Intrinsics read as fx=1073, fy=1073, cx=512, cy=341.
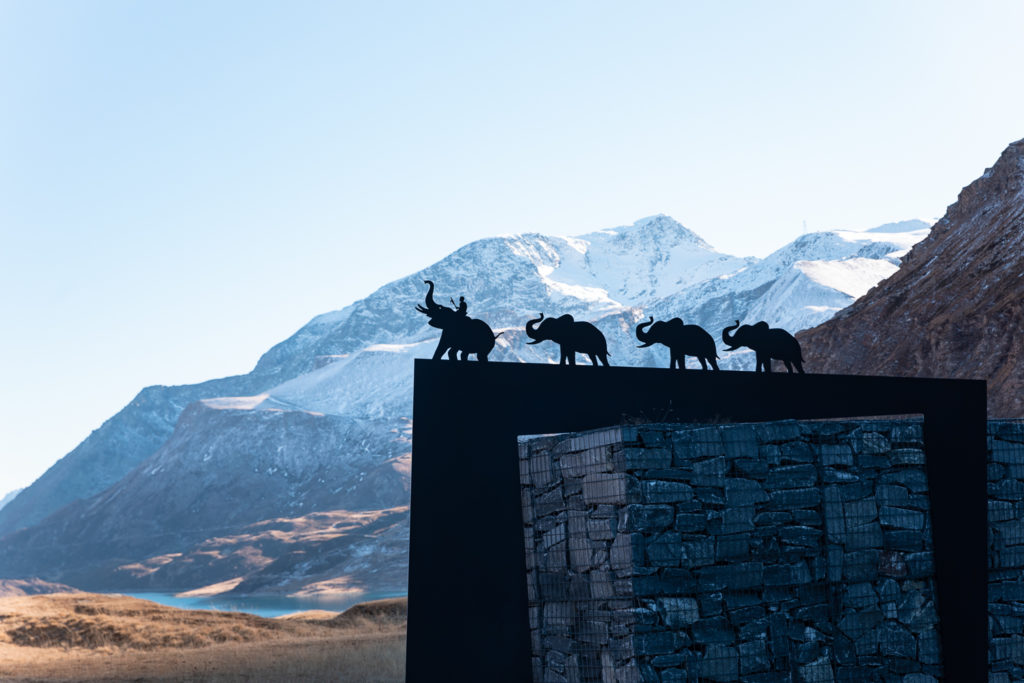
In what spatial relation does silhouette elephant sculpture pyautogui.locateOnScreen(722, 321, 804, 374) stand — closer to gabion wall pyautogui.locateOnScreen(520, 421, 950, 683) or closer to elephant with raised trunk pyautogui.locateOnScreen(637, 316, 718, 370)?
elephant with raised trunk pyautogui.locateOnScreen(637, 316, 718, 370)

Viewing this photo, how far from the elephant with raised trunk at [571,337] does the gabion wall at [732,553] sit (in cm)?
204

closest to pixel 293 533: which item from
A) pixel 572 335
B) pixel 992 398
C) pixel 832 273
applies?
pixel 832 273

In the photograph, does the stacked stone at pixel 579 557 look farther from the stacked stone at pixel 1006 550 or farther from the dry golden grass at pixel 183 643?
the dry golden grass at pixel 183 643

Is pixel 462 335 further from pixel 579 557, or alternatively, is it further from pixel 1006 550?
pixel 1006 550

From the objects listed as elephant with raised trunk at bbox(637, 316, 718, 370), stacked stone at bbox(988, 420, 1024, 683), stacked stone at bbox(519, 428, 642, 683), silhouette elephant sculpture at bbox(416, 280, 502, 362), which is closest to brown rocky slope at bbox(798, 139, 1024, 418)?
stacked stone at bbox(988, 420, 1024, 683)

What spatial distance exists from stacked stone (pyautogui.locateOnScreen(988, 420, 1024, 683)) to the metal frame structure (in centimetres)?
38

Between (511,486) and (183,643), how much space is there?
21.4 metres

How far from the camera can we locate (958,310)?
44.2m

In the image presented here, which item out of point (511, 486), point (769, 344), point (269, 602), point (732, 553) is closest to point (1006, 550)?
point (769, 344)

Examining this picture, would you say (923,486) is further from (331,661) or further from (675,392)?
(331,661)

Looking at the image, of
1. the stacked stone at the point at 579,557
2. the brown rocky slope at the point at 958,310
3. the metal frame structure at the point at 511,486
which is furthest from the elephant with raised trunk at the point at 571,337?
the brown rocky slope at the point at 958,310

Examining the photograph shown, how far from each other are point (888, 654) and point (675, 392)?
4.02 meters

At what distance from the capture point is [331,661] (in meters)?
22.9

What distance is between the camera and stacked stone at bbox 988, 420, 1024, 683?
13.4 meters
